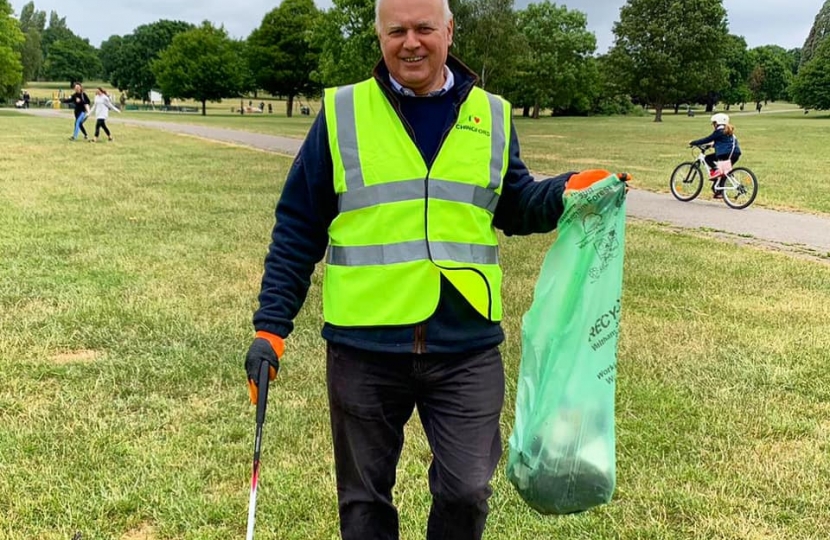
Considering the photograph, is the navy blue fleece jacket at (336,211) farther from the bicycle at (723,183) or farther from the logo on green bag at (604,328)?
the bicycle at (723,183)

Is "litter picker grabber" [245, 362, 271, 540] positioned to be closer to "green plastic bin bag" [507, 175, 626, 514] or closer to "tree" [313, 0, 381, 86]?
"green plastic bin bag" [507, 175, 626, 514]

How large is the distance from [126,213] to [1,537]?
25.8 feet

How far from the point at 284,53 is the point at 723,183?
54279 mm

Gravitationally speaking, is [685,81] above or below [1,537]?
above

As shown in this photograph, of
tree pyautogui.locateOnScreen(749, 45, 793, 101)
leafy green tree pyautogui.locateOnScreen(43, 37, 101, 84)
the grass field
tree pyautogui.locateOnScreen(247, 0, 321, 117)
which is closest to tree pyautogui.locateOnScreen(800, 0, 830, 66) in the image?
tree pyautogui.locateOnScreen(749, 45, 793, 101)

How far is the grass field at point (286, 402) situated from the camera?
121 inches

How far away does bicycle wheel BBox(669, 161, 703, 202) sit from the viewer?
1248 centimetres

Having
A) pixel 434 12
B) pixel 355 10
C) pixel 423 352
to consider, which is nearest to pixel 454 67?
pixel 434 12

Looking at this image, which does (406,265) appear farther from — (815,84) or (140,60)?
(140,60)

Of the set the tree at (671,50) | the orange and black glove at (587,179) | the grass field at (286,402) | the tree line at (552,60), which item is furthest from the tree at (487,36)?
the orange and black glove at (587,179)

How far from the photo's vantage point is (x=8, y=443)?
11.8ft

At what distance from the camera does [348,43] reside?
42.3 metres

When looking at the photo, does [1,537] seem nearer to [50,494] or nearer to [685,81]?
[50,494]

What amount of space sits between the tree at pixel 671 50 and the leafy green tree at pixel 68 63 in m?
94.3
